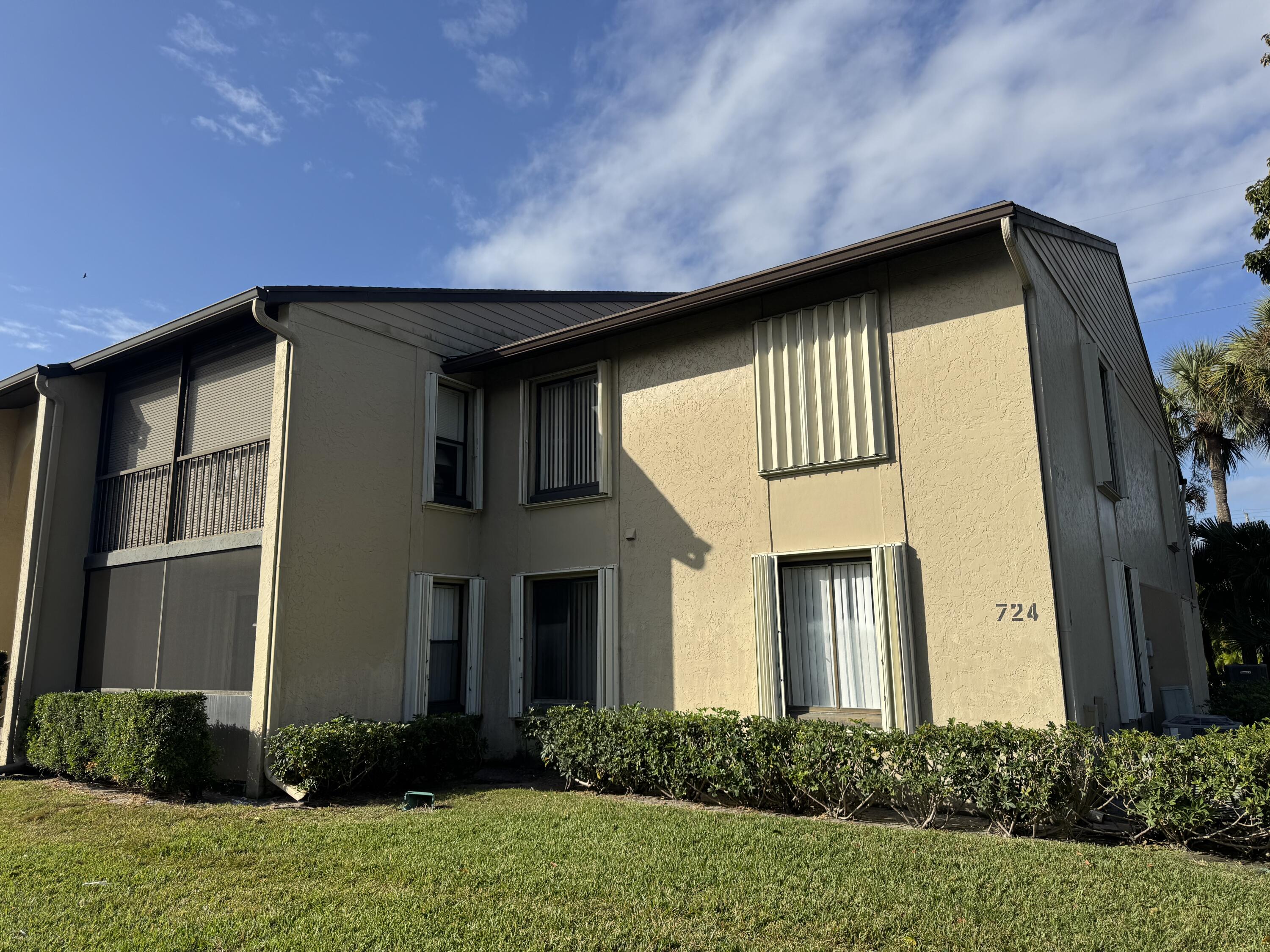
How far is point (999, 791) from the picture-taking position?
7.00m

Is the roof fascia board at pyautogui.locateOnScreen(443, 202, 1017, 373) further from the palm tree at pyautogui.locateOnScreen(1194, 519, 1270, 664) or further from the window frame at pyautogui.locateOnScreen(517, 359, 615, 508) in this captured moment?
the palm tree at pyautogui.locateOnScreen(1194, 519, 1270, 664)

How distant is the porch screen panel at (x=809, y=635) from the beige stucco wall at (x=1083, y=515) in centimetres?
238

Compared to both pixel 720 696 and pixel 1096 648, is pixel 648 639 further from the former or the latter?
pixel 1096 648

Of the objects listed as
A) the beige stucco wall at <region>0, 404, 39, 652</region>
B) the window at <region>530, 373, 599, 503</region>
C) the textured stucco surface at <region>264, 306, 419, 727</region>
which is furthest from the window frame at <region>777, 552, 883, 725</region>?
the beige stucco wall at <region>0, 404, 39, 652</region>

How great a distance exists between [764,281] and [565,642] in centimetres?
530

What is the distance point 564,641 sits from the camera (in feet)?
37.4

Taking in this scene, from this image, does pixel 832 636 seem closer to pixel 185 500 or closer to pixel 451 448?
pixel 451 448

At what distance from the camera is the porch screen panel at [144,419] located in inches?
471

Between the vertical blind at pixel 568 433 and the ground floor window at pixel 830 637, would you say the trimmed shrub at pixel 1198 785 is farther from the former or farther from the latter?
the vertical blind at pixel 568 433

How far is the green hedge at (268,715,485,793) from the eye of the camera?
896cm


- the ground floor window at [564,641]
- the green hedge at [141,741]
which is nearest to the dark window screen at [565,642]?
the ground floor window at [564,641]

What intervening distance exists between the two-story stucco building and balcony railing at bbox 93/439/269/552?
6 cm

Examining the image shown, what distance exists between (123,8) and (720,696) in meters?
10.3

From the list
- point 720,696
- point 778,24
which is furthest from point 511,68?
point 720,696
